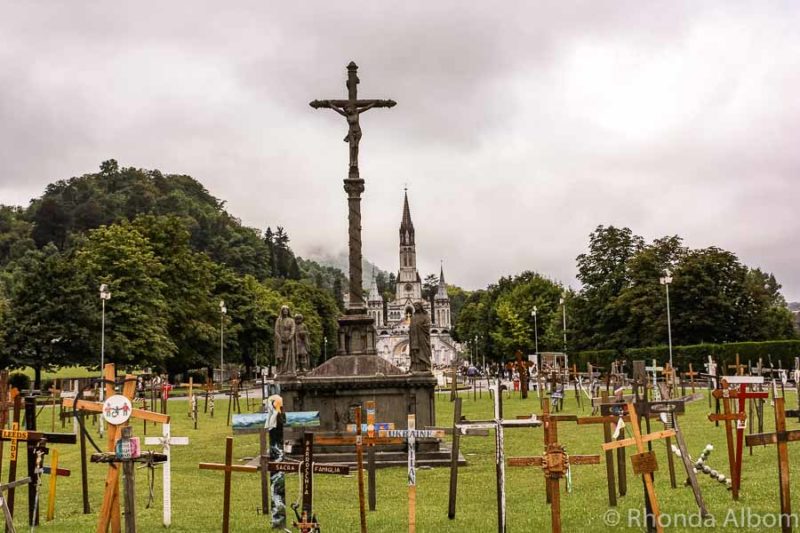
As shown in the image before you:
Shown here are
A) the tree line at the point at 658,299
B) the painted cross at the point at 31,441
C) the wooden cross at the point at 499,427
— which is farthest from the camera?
the tree line at the point at 658,299

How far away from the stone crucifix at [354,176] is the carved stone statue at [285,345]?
206 centimetres

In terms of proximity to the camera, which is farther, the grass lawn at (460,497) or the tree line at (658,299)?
the tree line at (658,299)

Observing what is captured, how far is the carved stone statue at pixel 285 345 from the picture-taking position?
23109 mm

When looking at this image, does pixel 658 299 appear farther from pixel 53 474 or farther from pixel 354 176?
pixel 53 474

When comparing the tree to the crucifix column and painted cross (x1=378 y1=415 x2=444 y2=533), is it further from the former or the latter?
painted cross (x1=378 y1=415 x2=444 y2=533)

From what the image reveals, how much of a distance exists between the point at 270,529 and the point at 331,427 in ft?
33.4

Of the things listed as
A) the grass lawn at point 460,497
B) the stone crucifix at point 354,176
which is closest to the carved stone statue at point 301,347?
the stone crucifix at point 354,176

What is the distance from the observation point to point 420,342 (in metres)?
22.4

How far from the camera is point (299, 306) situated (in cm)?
11119

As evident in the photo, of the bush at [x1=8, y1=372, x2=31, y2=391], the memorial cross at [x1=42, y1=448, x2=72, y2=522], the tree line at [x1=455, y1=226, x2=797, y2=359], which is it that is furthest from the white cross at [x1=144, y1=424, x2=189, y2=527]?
the tree line at [x1=455, y1=226, x2=797, y2=359]

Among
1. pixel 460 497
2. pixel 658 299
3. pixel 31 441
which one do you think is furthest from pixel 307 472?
pixel 658 299

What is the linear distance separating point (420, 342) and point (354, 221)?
4.33 metres

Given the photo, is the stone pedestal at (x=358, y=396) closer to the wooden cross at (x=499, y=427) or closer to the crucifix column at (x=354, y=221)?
the crucifix column at (x=354, y=221)

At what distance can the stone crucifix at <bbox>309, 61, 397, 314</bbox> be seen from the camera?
2477 cm
